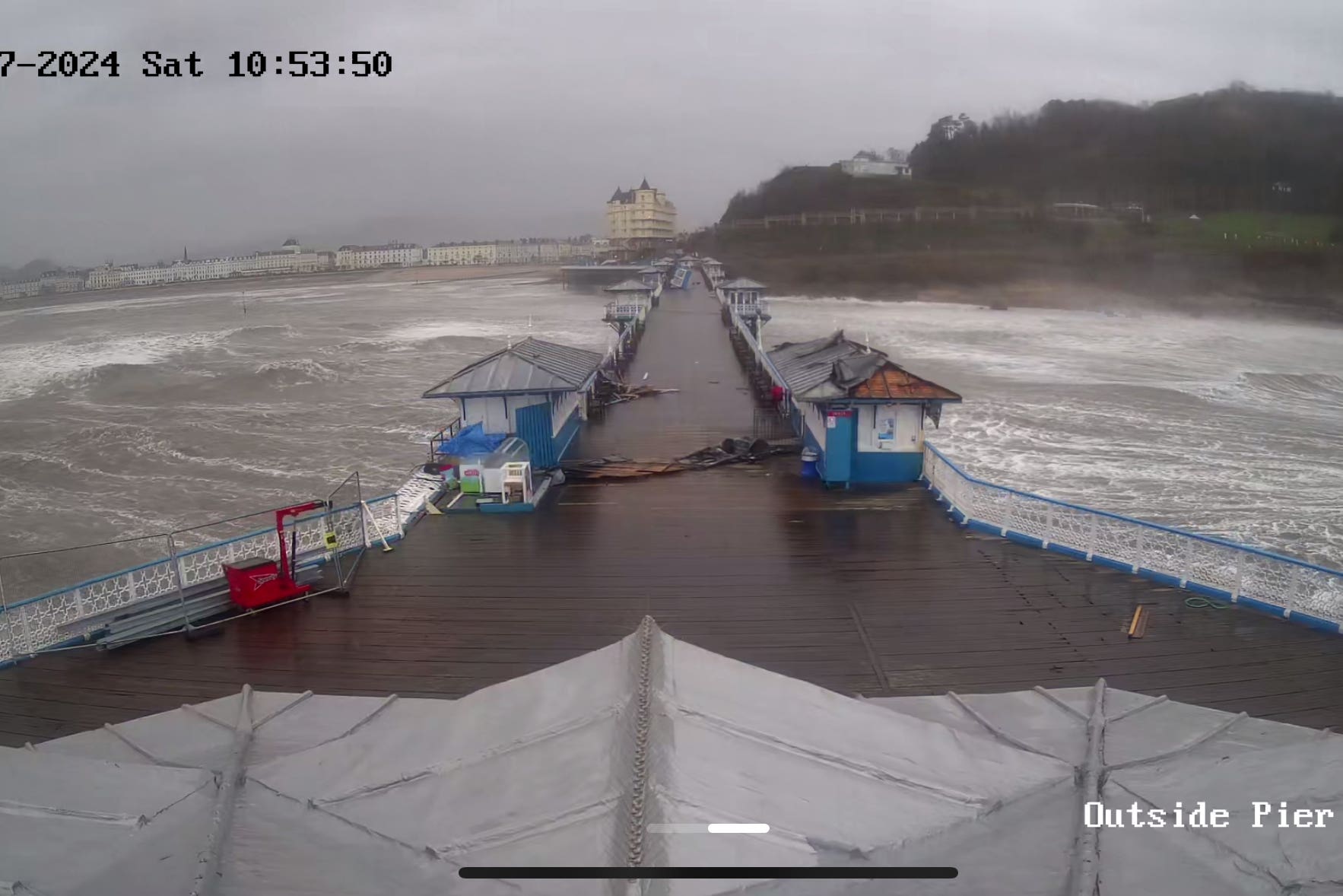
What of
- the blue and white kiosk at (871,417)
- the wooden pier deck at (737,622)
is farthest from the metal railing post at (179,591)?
the blue and white kiosk at (871,417)

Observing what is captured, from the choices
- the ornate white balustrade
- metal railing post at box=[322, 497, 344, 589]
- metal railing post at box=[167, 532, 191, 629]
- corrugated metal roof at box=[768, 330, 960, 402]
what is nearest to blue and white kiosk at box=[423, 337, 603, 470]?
the ornate white balustrade

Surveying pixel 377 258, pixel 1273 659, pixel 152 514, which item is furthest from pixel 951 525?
pixel 377 258

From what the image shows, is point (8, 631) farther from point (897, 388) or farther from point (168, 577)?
point (897, 388)

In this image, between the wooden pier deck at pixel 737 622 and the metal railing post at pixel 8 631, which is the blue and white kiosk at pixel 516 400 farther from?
the metal railing post at pixel 8 631

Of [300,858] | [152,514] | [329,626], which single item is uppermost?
[300,858]

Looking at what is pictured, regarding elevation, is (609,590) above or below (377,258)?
below

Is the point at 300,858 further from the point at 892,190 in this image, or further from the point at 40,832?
the point at 892,190

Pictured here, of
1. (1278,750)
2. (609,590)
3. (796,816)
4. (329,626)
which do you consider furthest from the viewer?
(609,590)
